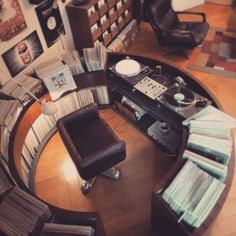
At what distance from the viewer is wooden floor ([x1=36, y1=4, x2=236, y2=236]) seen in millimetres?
2713

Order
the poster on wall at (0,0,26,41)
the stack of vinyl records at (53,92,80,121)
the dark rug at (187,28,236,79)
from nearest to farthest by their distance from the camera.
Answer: the poster on wall at (0,0,26,41) → the stack of vinyl records at (53,92,80,121) → the dark rug at (187,28,236,79)

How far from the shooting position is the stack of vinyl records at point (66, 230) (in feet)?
6.32

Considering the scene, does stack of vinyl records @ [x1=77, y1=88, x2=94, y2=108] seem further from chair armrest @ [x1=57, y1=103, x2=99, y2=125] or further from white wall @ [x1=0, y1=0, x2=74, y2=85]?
white wall @ [x1=0, y1=0, x2=74, y2=85]

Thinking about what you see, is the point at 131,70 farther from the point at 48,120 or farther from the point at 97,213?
the point at 97,213

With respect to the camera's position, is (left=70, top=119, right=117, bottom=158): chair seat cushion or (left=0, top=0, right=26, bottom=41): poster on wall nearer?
(left=0, top=0, right=26, bottom=41): poster on wall

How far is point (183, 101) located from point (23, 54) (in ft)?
6.05

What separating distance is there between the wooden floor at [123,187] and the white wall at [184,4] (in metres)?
2.56

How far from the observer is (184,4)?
5402mm

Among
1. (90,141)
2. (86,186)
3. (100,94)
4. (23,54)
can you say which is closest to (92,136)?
(90,141)

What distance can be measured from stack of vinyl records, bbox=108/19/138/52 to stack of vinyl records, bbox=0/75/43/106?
1524mm

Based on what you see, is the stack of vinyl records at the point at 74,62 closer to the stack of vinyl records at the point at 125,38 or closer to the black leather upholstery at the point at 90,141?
the black leather upholstery at the point at 90,141

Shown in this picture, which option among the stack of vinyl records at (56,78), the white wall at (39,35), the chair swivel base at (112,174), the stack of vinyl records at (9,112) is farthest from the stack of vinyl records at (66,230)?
the white wall at (39,35)

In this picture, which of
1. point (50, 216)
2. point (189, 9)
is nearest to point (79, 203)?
point (50, 216)

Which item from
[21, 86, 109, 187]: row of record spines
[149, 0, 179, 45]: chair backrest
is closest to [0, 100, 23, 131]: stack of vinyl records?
[21, 86, 109, 187]: row of record spines
